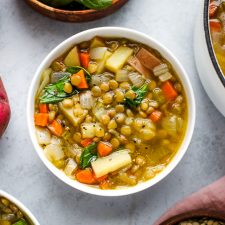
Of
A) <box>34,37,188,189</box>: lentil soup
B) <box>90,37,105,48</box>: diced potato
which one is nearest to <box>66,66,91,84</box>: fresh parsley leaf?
<box>34,37,188,189</box>: lentil soup

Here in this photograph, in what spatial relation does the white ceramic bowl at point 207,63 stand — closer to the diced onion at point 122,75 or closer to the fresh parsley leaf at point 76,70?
the diced onion at point 122,75

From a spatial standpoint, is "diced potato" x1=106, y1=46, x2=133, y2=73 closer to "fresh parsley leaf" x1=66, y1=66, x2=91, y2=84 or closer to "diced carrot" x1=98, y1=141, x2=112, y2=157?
"fresh parsley leaf" x1=66, y1=66, x2=91, y2=84

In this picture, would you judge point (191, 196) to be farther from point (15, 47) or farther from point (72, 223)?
point (15, 47)

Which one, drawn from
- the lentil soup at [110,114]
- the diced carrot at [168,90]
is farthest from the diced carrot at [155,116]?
the diced carrot at [168,90]

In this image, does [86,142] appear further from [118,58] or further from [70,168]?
[118,58]

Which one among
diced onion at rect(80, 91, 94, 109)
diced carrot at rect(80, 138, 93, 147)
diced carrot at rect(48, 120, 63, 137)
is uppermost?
diced onion at rect(80, 91, 94, 109)

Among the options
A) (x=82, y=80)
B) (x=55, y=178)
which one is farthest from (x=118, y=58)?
(x=55, y=178)

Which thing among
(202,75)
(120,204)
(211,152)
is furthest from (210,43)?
(120,204)
